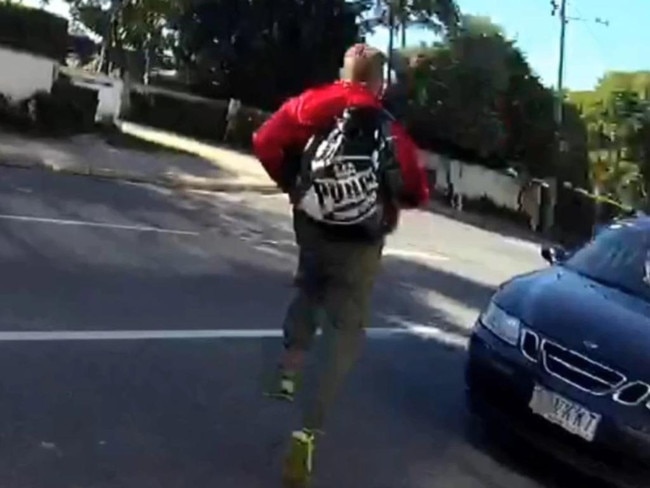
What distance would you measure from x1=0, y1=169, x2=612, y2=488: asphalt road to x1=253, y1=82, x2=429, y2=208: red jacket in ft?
4.28

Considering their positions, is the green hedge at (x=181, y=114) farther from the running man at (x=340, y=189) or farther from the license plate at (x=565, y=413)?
the running man at (x=340, y=189)

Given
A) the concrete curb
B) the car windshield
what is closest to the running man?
the car windshield

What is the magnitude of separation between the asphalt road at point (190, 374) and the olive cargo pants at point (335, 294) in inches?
18.2

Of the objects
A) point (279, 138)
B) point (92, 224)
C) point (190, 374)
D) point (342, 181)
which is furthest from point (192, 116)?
point (342, 181)

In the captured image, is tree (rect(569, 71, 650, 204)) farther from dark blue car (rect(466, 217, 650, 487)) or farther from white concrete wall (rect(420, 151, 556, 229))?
dark blue car (rect(466, 217, 650, 487))

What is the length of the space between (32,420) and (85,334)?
1.86m

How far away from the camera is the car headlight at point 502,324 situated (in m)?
6.32

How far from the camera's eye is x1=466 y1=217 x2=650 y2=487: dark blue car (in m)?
5.71

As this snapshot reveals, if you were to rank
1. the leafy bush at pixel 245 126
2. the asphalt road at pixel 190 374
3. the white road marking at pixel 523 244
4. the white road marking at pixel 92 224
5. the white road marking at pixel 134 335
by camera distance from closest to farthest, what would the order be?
1. the asphalt road at pixel 190 374
2. the white road marking at pixel 134 335
3. the white road marking at pixel 92 224
4. the white road marking at pixel 523 244
5. the leafy bush at pixel 245 126

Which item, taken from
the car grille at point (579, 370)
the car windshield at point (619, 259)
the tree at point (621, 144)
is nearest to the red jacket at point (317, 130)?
the car grille at point (579, 370)

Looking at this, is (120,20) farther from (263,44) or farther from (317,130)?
(317,130)

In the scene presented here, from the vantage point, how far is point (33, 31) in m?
24.1

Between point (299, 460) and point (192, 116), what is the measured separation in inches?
1137

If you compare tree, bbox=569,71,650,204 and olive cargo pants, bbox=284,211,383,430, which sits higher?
olive cargo pants, bbox=284,211,383,430
